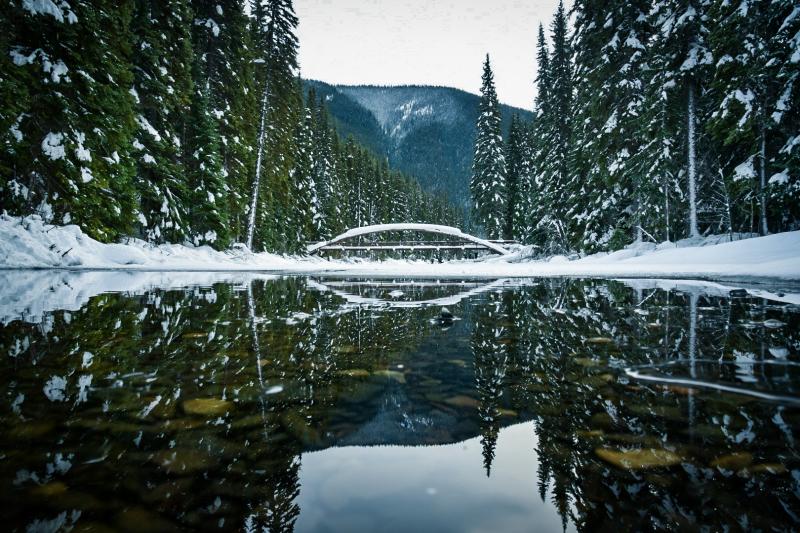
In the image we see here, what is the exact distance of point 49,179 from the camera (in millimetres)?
13117

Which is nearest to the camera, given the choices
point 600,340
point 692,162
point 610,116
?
point 600,340

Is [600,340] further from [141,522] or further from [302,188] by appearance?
[302,188]

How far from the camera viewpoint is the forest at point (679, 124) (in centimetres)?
1334

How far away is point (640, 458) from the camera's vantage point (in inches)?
59.7

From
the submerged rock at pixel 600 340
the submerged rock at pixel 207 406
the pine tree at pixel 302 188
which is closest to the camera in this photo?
the submerged rock at pixel 207 406

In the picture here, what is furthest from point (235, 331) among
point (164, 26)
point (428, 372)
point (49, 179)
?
point (164, 26)

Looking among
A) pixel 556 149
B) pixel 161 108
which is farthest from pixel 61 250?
pixel 556 149

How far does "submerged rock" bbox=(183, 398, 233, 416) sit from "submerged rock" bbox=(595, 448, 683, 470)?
1703 millimetres

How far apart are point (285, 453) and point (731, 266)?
1344 centimetres

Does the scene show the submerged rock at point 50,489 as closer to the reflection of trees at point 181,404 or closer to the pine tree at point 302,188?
the reflection of trees at point 181,404

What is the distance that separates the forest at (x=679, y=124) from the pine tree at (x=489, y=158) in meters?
14.1

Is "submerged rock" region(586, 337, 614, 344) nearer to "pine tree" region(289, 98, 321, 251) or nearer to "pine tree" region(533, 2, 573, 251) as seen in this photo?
"pine tree" region(533, 2, 573, 251)

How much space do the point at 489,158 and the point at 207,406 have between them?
41454mm

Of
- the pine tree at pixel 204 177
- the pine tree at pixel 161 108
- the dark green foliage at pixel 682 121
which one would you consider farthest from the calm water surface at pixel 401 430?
the pine tree at pixel 204 177
